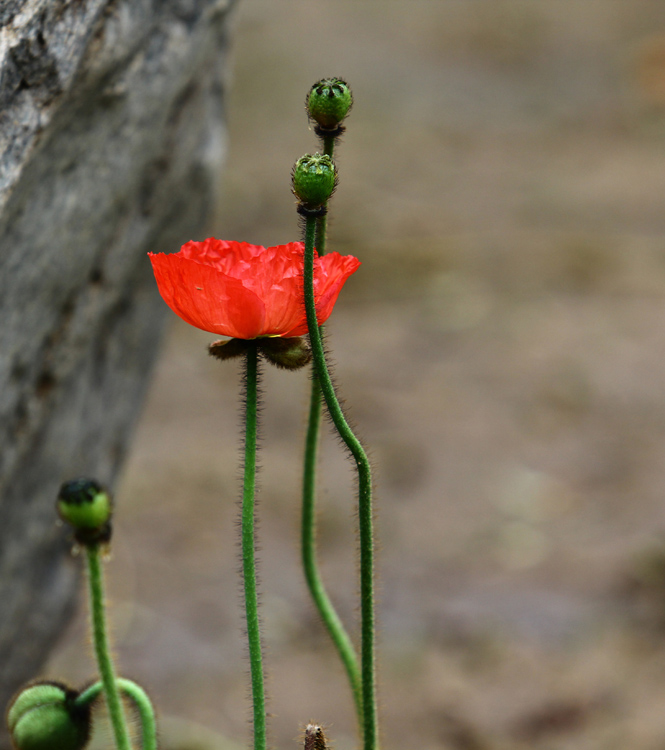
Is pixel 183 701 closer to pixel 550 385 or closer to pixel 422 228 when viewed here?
pixel 550 385

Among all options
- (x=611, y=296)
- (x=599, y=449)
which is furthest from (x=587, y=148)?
(x=599, y=449)

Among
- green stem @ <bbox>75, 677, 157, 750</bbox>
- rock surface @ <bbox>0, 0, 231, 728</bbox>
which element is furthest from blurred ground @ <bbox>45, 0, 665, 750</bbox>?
green stem @ <bbox>75, 677, 157, 750</bbox>

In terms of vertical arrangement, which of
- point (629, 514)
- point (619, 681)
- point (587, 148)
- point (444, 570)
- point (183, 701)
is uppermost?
point (587, 148)

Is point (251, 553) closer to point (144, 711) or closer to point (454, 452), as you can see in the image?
point (144, 711)

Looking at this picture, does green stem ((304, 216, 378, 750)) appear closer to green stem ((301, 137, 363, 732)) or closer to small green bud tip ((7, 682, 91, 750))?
green stem ((301, 137, 363, 732))

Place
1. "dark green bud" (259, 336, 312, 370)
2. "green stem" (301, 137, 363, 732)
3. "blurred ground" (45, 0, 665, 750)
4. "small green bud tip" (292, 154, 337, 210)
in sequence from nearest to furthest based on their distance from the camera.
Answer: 1. "small green bud tip" (292, 154, 337, 210)
2. "dark green bud" (259, 336, 312, 370)
3. "green stem" (301, 137, 363, 732)
4. "blurred ground" (45, 0, 665, 750)

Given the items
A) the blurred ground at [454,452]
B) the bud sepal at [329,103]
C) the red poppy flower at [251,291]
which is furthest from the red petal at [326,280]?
the blurred ground at [454,452]
